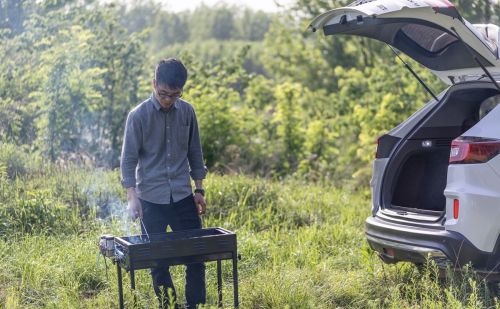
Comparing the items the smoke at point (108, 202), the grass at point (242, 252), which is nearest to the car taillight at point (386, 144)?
the grass at point (242, 252)

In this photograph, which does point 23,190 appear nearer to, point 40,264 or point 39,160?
point 39,160

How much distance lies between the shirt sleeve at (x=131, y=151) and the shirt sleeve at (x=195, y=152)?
429mm

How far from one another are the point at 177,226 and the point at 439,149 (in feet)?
7.27

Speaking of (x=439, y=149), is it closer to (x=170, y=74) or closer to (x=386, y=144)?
(x=386, y=144)

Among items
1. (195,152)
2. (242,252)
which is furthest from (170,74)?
(242,252)

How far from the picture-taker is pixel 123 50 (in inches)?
525

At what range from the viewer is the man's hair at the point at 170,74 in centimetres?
512

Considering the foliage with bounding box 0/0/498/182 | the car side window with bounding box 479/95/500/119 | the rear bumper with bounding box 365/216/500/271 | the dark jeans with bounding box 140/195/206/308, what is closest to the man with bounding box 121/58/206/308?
the dark jeans with bounding box 140/195/206/308

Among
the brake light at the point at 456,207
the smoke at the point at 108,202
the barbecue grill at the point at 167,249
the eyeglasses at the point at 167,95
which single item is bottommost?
the smoke at the point at 108,202

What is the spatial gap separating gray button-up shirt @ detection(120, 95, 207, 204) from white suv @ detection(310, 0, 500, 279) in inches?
55.7

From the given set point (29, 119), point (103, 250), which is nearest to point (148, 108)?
point (103, 250)

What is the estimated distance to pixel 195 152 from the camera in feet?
18.4

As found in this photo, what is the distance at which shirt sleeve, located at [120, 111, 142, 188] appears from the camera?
5.25 m

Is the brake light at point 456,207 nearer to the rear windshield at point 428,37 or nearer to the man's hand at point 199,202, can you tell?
the rear windshield at point 428,37
